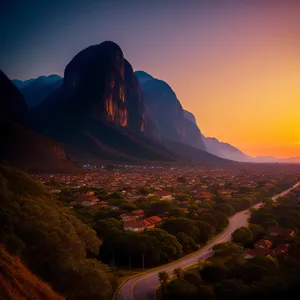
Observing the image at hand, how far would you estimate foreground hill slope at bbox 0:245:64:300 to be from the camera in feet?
38.1

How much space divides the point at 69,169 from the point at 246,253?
7622 cm

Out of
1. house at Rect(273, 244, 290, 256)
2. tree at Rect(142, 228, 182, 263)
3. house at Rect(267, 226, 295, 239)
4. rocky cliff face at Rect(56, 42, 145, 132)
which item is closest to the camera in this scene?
tree at Rect(142, 228, 182, 263)

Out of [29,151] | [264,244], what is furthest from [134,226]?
[29,151]

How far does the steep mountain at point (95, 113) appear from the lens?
148375 mm

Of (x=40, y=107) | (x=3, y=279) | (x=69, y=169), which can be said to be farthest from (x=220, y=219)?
(x=40, y=107)

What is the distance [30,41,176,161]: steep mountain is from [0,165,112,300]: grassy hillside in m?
123

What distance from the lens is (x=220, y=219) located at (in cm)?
4097

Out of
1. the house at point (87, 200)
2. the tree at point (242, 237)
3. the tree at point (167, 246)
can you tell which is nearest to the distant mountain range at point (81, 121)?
the house at point (87, 200)

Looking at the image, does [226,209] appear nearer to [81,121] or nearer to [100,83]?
[81,121]

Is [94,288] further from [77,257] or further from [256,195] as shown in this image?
[256,195]

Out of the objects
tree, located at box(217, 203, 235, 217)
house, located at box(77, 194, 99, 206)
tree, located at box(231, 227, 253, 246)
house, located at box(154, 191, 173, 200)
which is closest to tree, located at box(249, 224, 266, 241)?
tree, located at box(231, 227, 253, 246)

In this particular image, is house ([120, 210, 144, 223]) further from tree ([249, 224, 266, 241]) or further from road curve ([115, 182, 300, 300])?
tree ([249, 224, 266, 241])

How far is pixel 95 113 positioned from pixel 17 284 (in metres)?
156

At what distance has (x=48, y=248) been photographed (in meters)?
16.6
